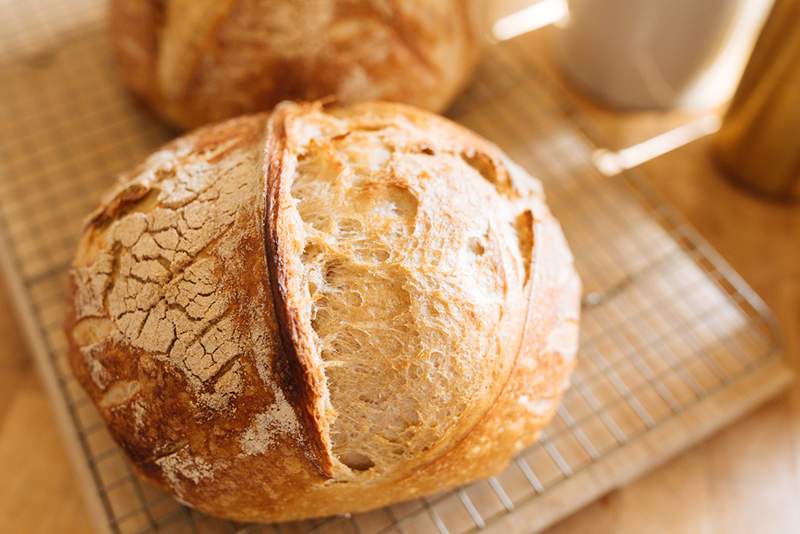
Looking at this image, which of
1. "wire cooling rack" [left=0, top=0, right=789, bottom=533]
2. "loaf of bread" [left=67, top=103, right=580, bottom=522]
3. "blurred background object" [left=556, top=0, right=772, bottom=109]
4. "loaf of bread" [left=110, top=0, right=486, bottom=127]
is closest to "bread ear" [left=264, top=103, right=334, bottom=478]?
"loaf of bread" [left=67, top=103, right=580, bottom=522]

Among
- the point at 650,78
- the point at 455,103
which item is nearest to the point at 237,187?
the point at 455,103

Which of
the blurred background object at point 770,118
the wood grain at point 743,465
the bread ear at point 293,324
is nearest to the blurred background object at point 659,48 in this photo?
the blurred background object at point 770,118

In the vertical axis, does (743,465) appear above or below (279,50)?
below

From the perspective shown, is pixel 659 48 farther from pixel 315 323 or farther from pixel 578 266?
pixel 315 323

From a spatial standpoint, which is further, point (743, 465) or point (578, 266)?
point (578, 266)

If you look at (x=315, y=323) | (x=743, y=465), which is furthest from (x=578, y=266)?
(x=315, y=323)

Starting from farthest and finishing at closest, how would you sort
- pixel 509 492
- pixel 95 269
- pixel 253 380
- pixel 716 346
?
pixel 716 346, pixel 509 492, pixel 95 269, pixel 253 380

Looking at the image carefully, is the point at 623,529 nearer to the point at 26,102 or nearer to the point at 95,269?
the point at 95,269
